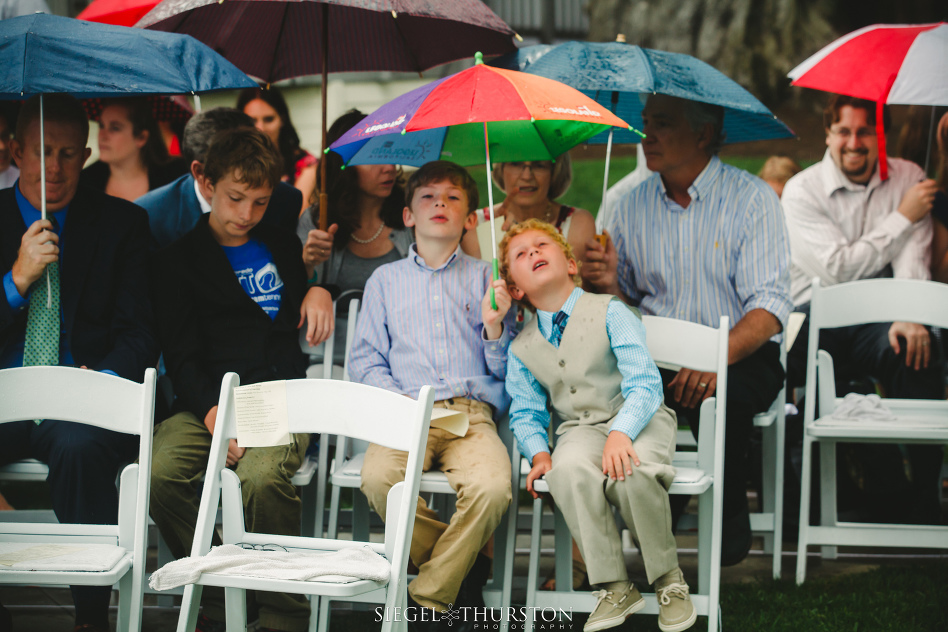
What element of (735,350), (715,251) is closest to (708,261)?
(715,251)

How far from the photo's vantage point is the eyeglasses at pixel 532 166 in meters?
3.95

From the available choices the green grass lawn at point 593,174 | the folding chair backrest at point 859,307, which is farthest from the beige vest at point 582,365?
the green grass lawn at point 593,174

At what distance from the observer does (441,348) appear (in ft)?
11.2

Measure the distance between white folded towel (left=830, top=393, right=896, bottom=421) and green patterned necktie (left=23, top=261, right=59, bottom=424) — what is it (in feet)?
10.5

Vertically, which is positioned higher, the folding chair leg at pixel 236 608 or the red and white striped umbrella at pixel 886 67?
the red and white striped umbrella at pixel 886 67

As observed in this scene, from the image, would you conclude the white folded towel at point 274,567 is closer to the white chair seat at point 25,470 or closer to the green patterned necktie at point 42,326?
the white chair seat at point 25,470

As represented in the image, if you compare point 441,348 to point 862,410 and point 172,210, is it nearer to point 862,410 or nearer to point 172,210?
point 172,210

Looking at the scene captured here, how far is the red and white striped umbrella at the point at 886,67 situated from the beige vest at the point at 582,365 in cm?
147

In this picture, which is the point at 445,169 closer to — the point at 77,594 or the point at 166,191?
the point at 166,191

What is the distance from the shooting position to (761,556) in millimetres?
4195

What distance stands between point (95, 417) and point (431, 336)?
1.24 metres

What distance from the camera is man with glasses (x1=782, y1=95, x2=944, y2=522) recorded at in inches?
169

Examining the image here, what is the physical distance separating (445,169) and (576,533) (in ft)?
4.88

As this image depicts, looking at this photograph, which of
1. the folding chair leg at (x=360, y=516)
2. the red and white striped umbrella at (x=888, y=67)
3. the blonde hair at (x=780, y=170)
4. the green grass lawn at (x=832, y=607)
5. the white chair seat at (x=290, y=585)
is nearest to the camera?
the white chair seat at (x=290, y=585)
